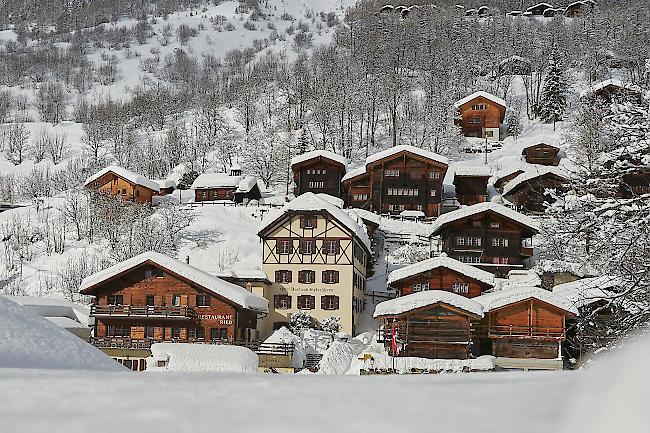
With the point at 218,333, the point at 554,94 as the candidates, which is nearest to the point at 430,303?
the point at 218,333

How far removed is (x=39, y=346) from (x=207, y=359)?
18.1m

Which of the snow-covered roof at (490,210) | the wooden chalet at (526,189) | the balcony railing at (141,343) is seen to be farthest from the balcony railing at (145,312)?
the wooden chalet at (526,189)

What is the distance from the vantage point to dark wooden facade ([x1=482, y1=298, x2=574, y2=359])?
30.6 metres

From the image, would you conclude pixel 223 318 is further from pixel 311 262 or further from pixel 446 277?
pixel 446 277

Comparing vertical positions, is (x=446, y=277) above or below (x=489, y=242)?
below

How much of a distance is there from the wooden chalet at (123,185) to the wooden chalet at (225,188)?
13.0ft

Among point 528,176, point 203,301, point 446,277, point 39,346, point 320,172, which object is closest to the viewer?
point 39,346

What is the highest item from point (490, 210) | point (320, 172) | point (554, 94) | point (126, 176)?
Answer: point (554, 94)

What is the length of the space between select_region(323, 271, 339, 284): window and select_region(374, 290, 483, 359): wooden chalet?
821 cm

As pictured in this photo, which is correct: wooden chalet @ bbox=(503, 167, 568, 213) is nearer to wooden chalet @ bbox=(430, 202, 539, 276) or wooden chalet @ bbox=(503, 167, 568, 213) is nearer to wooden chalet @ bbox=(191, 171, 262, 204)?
wooden chalet @ bbox=(430, 202, 539, 276)

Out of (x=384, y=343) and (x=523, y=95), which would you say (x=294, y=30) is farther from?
(x=384, y=343)

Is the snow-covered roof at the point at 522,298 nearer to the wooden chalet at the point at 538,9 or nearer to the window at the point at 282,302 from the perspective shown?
the window at the point at 282,302

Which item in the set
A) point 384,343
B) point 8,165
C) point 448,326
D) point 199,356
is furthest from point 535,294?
point 8,165

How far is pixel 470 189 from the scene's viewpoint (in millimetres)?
58969
